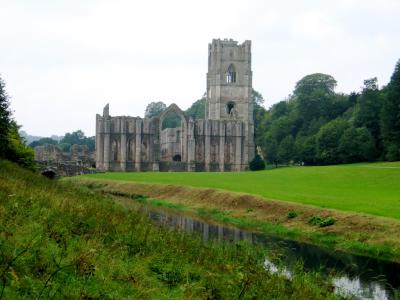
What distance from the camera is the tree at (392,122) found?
67562 mm

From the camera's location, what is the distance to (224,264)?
43.6 ft

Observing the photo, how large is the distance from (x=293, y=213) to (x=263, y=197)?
5.82 metres

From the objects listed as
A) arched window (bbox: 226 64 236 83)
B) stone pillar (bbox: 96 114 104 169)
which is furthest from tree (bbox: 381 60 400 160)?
stone pillar (bbox: 96 114 104 169)

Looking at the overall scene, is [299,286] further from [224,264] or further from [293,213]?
[293,213]

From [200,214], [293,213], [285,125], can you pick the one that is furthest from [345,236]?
[285,125]

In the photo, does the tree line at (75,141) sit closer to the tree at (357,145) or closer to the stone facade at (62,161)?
the stone facade at (62,161)

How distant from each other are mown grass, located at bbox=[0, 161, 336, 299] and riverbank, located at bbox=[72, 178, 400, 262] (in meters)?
7.16

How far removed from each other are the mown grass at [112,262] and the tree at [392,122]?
56290 millimetres

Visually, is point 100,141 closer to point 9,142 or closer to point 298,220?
point 9,142

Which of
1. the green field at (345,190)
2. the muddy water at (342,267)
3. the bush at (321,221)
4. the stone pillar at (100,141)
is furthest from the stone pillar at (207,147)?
the bush at (321,221)

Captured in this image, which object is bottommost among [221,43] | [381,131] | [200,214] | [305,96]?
[200,214]

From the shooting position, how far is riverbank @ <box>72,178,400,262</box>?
69.8 ft

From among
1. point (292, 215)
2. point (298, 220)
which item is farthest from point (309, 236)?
point (292, 215)

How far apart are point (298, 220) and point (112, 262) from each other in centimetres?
1795
